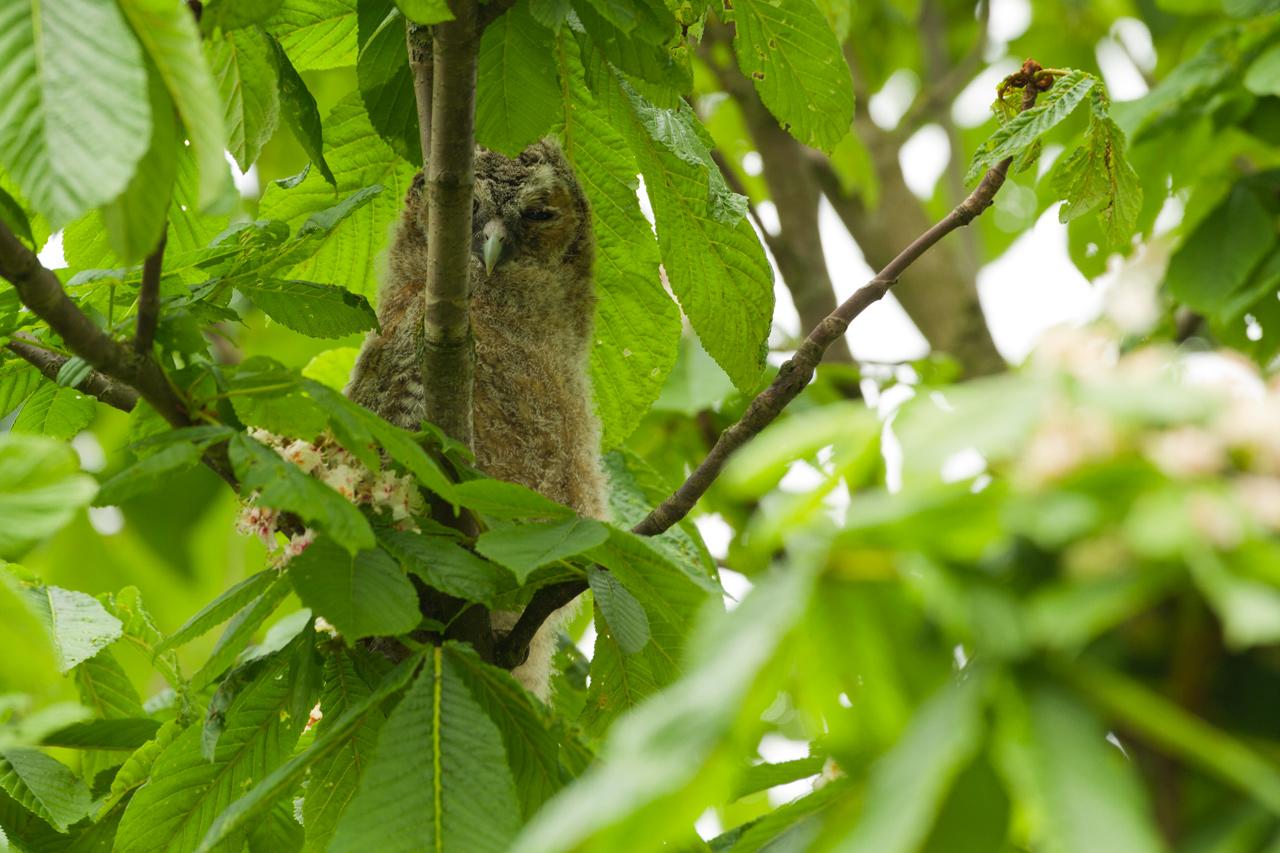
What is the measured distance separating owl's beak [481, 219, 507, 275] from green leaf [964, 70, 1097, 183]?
1.65 metres

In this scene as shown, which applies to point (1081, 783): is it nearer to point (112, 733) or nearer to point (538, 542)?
point (538, 542)

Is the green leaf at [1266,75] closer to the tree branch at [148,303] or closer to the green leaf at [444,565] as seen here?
the green leaf at [444,565]

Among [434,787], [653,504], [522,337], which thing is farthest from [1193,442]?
[522,337]

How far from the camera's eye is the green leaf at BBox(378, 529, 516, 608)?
1.76 meters

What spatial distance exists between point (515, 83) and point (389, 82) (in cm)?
30

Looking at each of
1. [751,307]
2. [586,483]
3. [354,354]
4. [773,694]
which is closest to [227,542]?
[354,354]

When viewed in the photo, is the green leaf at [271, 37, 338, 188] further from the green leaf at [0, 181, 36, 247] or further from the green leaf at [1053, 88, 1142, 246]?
the green leaf at [1053, 88, 1142, 246]

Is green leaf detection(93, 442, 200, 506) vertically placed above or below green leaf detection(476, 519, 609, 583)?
above

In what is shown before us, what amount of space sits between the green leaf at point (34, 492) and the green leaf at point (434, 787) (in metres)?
0.49

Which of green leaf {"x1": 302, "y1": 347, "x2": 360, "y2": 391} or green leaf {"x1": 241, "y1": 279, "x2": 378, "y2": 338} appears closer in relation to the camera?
green leaf {"x1": 241, "y1": 279, "x2": 378, "y2": 338}

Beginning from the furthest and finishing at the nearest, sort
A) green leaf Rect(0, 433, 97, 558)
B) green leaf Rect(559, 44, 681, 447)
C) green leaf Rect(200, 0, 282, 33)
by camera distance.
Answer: green leaf Rect(559, 44, 681, 447) → green leaf Rect(200, 0, 282, 33) → green leaf Rect(0, 433, 97, 558)

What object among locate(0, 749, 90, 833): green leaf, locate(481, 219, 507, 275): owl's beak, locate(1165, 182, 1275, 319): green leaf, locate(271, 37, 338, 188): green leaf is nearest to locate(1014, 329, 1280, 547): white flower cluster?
locate(271, 37, 338, 188): green leaf

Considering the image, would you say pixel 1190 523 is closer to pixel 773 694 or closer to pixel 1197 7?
pixel 773 694

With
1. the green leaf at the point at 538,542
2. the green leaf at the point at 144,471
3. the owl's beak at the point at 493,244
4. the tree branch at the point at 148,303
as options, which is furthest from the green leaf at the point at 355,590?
the owl's beak at the point at 493,244
